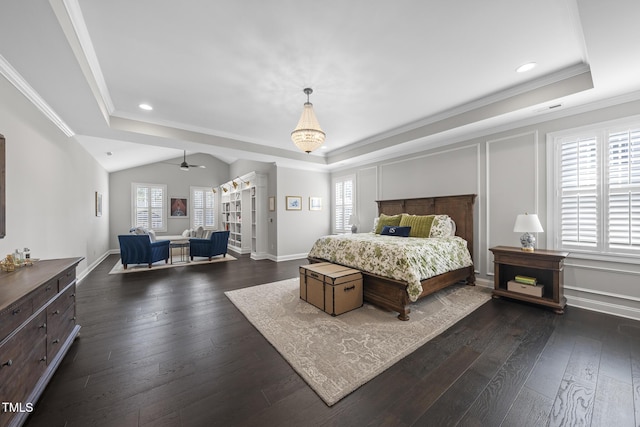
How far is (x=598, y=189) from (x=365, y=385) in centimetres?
378

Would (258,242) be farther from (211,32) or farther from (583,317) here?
(583,317)

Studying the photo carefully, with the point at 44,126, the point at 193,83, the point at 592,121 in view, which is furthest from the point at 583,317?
the point at 44,126

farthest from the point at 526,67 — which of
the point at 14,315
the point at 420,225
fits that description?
the point at 14,315

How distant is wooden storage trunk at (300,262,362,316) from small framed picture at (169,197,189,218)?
7.79 meters

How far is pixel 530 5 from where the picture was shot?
1.97 m

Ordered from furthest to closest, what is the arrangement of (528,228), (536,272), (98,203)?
1. (98,203)
2. (536,272)
3. (528,228)

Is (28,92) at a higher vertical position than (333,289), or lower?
higher

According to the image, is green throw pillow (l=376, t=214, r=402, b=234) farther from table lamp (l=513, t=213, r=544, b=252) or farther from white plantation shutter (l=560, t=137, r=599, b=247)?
white plantation shutter (l=560, t=137, r=599, b=247)

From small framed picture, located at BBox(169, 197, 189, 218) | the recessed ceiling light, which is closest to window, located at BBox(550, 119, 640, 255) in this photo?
the recessed ceiling light

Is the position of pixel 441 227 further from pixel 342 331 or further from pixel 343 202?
pixel 343 202

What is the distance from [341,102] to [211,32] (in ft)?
6.36

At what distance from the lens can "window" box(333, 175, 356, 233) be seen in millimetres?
6746

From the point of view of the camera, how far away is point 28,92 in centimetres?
262

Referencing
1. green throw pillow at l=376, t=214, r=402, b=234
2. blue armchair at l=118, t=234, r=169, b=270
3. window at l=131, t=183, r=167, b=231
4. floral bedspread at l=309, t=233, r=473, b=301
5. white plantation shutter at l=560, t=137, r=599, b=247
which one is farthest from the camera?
window at l=131, t=183, r=167, b=231
